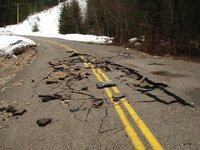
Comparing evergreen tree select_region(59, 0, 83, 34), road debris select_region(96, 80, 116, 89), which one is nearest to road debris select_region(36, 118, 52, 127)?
road debris select_region(96, 80, 116, 89)

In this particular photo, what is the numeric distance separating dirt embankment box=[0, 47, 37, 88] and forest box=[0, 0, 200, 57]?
694cm

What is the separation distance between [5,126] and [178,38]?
14.5 m

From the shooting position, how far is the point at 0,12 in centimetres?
6719

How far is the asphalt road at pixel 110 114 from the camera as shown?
5.29 m

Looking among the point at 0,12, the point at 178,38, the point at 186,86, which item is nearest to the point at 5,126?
the point at 186,86

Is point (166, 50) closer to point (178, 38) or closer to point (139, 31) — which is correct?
point (178, 38)

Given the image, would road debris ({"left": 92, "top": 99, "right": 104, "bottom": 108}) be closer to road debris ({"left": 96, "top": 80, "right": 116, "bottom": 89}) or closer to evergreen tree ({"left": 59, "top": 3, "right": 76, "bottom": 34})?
road debris ({"left": 96, "top": 80, "right": 116, "bottom": 89})

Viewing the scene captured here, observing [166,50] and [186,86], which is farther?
[166,50]

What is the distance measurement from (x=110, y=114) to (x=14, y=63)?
37.4 ft

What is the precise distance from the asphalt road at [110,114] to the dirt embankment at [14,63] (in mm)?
3471

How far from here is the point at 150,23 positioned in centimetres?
2411

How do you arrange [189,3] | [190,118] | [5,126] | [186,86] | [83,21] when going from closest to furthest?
[190,118] < [5,126] < [186,86] < [189,3] < [83,21]

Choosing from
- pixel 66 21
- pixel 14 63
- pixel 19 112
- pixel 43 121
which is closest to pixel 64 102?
pixel 19 112

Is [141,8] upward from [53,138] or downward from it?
upward
